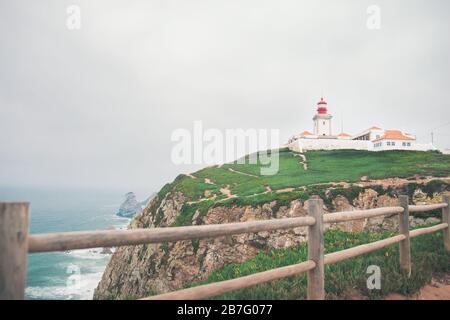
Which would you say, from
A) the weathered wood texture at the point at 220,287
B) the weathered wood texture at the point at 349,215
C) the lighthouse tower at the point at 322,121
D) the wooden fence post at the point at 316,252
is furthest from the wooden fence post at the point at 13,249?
the lighthouse tower at the point at 322,121

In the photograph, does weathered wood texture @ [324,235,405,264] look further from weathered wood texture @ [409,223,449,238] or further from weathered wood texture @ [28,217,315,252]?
weathered wood texture @ [28,217,315,252]

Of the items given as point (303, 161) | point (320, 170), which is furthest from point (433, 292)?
point (303, 161)

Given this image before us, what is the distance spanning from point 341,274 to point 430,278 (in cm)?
200

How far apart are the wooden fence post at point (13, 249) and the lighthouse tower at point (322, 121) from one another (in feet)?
253

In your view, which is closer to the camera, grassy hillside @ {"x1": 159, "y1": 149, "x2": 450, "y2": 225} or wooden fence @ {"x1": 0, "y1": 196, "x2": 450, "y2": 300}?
wooden fence @ {"x1": 0, "y1": 196, "x2": 450, "y2": 300}

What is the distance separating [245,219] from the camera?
92.3 ft

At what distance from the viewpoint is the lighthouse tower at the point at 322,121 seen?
75812mm

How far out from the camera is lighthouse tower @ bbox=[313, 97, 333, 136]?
7581 cm

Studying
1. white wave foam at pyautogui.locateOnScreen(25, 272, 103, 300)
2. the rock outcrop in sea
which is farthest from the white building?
the rock outcrop in sea

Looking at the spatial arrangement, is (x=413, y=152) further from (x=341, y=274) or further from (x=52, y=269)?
(x=52, y=269)

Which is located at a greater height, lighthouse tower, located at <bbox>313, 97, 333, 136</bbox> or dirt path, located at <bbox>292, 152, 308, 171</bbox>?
lighthouse tower, located at <bbox>313, 97, 333, 136</bbox>

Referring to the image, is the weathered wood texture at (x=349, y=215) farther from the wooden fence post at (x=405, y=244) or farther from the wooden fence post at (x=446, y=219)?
Result: the wooden fence post at (x=446, y=219)

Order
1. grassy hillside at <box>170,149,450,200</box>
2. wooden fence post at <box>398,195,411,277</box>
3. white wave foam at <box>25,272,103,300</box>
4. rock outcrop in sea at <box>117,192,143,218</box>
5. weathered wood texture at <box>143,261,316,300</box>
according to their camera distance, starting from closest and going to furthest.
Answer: weathered wood texture at <box>143,261,316,300</box> < wooden fence post at <box>398,195,411,277</box> < grassy hillside at <box>170,149,450,200</box> < white wave foam at <box>25,272,103,300</box> < rock outcrop in sea at <box>117,192,143,218</box>
